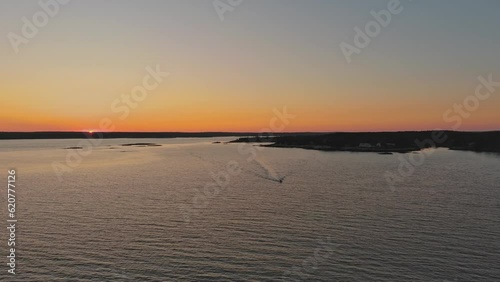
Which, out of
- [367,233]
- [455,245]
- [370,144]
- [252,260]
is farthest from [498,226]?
[370,144]

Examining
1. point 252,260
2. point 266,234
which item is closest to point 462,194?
point 266,234

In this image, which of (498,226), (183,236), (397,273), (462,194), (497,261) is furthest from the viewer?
(462,194)

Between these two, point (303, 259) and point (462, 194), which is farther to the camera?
point (462, 194)

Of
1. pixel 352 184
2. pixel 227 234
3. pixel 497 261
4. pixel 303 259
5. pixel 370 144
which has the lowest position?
pixel 497 261

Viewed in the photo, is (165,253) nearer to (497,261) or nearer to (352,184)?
(497,261)

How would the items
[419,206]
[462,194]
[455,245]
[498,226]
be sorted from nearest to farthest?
[455,245]
[498,226]
[419,206]
[462,194]

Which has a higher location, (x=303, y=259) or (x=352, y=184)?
(x=352, y=184)

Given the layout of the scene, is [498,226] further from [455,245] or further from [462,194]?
[462,194]
